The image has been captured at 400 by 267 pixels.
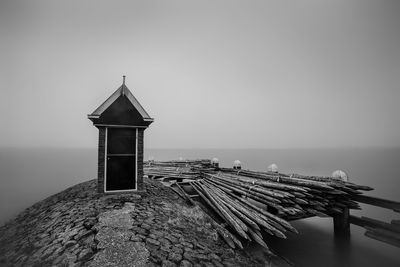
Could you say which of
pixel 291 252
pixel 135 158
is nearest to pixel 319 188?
pixel 291 252

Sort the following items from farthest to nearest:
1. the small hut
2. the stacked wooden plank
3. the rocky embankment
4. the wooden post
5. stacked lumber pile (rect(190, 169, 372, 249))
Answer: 1. the wooden post
2. the small hut
3. stacked lumber pile (rect(190, 169, 372, 249))
4. the stacked wooden plank
5. the rocky embankment

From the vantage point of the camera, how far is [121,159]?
9.16 m

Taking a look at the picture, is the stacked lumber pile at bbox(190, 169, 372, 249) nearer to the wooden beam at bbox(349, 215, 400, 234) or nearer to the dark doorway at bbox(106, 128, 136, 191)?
the wooden beam at bbox(349, 215, 400, 234)

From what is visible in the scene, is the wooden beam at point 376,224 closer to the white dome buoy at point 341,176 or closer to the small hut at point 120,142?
the white dome buoy at point 341,176

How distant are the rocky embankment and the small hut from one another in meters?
0.65

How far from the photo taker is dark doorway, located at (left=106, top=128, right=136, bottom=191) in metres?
8.94

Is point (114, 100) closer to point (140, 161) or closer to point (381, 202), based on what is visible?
point (140, 161)

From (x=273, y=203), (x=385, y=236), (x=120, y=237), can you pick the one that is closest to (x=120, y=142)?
(x=120, y=237)

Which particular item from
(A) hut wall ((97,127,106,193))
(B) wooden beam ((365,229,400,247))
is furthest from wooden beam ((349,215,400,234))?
(A) hut wall ((97,127,106,193))

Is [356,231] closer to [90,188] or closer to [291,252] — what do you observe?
[291,252]

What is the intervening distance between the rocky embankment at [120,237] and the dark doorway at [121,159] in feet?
1.95

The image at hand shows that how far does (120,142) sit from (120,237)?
4499 mm

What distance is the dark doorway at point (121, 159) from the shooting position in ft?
29.3

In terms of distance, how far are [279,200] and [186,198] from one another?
163 inches
